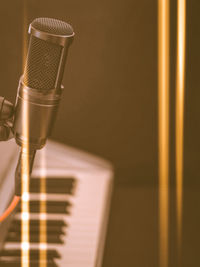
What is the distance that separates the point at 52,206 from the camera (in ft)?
4.37

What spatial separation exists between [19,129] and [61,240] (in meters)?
0.46

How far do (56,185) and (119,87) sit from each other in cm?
58

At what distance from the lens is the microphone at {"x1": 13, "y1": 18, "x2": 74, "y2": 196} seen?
696 mm

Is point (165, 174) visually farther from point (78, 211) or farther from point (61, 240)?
point (61, 240)

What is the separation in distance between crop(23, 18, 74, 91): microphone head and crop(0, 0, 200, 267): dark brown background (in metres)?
1.00

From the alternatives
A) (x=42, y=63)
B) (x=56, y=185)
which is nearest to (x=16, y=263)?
(x=56, y=185)

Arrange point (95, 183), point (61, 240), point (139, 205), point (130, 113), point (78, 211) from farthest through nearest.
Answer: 1. point (130, 113)
2. point (139, 205)
3. point (95, 183)
4. point (78, 211)
5. point (61, 240)

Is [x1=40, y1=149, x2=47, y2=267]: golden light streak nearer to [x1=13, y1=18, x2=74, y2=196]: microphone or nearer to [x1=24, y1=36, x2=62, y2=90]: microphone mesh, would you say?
[x1=13, y1=18, x2=74, y2=196]: microphone

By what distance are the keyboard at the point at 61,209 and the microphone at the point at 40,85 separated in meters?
0.32

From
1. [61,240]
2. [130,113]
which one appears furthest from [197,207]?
[61,240]

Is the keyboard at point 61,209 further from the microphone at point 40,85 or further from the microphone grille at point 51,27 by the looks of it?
the microphone grille at point 51,27

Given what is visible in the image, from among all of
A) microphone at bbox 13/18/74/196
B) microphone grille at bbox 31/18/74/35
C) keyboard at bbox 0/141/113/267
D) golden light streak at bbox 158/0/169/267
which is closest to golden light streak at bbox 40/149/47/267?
keyboard at bbox 0/141/113/267

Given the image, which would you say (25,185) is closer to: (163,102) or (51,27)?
(51,27)

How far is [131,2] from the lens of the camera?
181 centimetres
